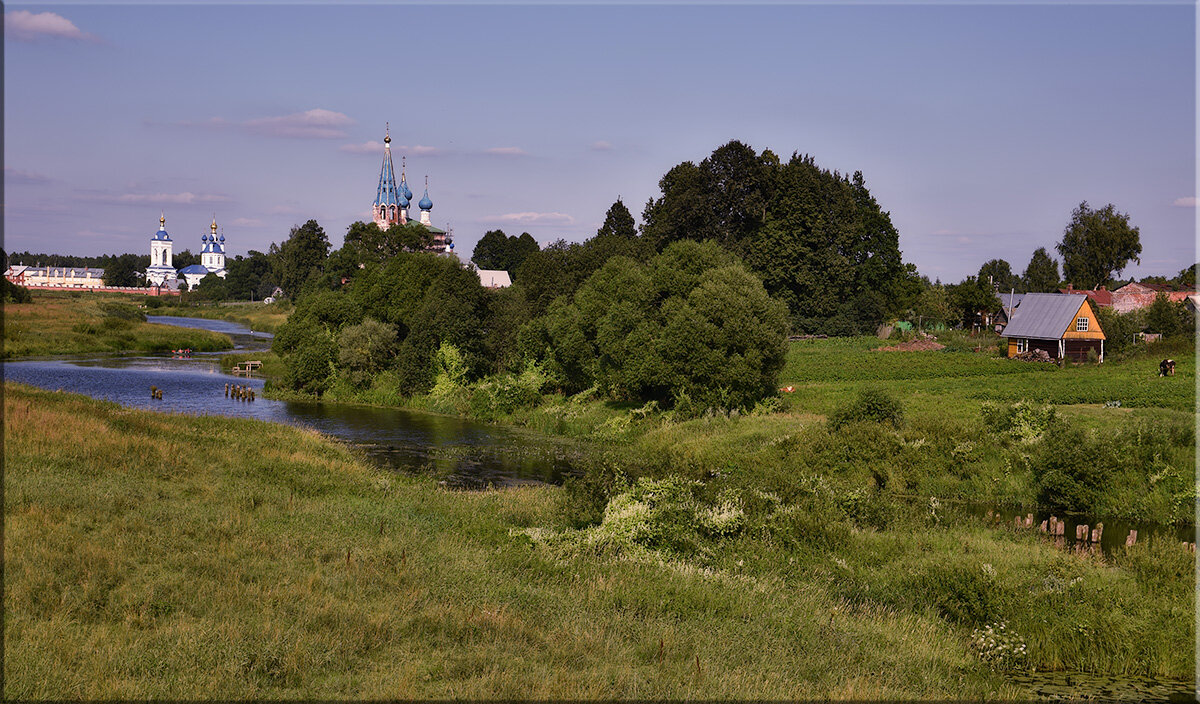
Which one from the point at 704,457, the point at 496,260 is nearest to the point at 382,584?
the point at 704,457

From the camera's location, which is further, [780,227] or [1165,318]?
[780,227]

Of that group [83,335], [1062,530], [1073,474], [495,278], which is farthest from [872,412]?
[495,278]

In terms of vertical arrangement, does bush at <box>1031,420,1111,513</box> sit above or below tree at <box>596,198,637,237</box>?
below

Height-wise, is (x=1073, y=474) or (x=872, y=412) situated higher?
(x=872, y=412)

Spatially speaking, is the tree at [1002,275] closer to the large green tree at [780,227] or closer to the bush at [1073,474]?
the large green tree at [780,227]

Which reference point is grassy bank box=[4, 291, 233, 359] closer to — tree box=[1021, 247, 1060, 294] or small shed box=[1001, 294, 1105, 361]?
small shed box=[1001, 294, 1105, 361]

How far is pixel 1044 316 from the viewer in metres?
65.0

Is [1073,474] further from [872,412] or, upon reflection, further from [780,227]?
[780,227]

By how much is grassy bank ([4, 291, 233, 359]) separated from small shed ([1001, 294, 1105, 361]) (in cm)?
7994

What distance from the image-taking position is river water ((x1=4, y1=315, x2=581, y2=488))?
36531 millimetres

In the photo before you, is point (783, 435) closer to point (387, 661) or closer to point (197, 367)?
point (387, 661)

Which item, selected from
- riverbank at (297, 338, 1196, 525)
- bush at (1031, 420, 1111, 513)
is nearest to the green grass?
riverbank at (297, 338, 1196, 525)

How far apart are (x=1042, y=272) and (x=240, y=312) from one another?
454 ft

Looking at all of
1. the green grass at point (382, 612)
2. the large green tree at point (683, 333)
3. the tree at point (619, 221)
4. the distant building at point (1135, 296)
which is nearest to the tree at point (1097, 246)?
the distant building at point (1135, 296)
